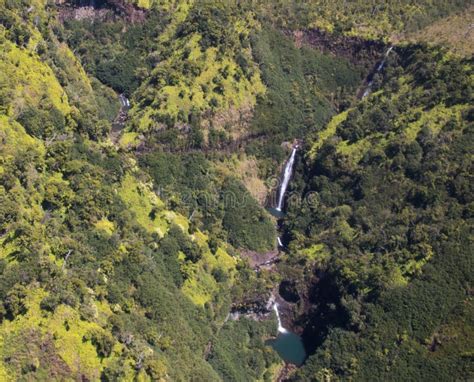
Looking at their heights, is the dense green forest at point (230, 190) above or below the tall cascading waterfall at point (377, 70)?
below

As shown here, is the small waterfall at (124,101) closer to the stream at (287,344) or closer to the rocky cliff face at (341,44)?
the rocky cliff face at (341,44)

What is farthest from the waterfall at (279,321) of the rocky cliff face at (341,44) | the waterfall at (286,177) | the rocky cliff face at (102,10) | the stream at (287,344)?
the rocky cliff face at (102,10)

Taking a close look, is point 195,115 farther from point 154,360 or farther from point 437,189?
point 154,360

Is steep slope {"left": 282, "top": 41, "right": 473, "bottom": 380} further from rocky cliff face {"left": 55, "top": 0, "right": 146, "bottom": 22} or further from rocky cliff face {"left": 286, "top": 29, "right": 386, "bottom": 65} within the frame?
rocky cliff face {"left": 55, "top": 0, "right": 146, "bottom": 22}

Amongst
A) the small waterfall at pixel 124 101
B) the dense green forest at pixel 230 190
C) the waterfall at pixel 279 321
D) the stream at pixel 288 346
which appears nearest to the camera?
the dense green forest at pixel 230 190

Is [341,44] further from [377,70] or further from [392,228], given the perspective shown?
[392,228]

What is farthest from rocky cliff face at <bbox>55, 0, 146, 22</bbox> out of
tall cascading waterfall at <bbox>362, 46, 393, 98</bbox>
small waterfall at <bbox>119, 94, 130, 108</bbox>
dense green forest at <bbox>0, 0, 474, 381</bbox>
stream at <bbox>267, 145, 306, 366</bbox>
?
stream at <bbox>267, 145, 306, 366</bbox>

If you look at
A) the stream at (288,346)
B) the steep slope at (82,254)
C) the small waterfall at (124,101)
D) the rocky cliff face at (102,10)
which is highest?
the rocky cliff face at (102,10)

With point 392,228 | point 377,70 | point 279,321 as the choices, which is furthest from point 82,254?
point 377,70

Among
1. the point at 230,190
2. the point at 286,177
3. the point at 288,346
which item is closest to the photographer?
the point at 288,346
